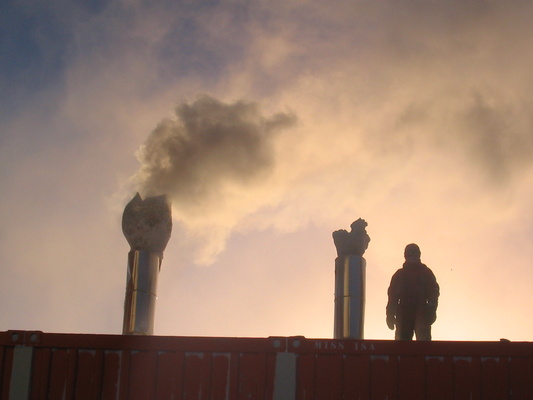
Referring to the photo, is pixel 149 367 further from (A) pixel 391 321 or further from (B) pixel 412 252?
(B) pixel 412 252

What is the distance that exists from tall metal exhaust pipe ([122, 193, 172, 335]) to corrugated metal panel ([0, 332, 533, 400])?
3.31m

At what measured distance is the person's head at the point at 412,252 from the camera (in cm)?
1223

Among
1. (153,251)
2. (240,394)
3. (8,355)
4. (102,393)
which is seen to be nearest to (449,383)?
(240,394)

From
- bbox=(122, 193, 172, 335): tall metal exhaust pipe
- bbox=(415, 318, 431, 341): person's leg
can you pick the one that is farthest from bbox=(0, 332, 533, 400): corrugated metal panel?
bbox=(122, 193, 172, 335): tall metal exhaust pipe

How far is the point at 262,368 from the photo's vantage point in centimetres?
934

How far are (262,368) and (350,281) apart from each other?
14.3ft

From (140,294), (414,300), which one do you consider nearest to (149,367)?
(140,294)

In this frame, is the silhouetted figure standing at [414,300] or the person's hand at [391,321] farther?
the person's hand at [391,321]

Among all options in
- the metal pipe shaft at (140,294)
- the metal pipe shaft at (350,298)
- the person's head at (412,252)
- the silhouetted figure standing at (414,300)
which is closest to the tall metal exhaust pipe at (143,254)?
the metal pipe shaft at (140,294)

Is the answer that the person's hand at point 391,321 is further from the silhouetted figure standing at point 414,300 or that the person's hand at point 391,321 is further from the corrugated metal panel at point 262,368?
the corrugated metal panel at point 262,368

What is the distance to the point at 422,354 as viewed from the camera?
9180 millimetres

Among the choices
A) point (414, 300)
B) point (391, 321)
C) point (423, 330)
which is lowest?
point (423, 330)

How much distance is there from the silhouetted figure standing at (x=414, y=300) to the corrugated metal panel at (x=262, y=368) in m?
2.82

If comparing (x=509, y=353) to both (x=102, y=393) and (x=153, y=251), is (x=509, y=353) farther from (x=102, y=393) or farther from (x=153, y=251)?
(x=153, y=251)
